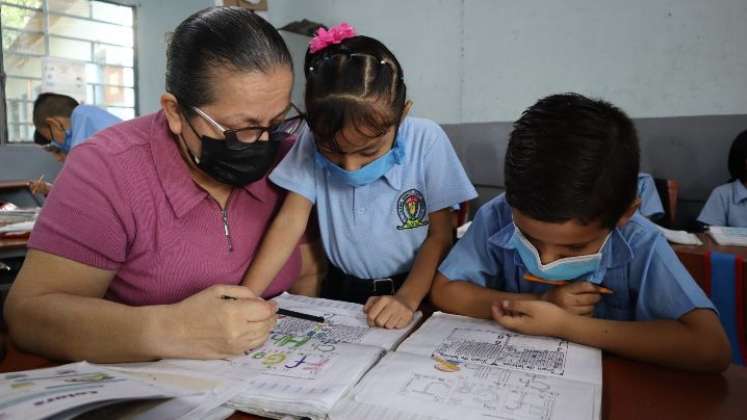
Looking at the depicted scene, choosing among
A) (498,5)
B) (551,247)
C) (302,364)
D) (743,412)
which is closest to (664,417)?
(743,412)

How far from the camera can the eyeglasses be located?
965 millimetres

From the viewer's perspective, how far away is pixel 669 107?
10.3ft

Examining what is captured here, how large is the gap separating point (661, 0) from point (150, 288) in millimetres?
3350

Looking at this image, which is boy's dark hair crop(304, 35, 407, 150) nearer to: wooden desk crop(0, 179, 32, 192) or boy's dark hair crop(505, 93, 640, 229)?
boy's dark hair crop(505, 93, 640, 229)

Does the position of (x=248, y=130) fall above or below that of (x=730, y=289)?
above

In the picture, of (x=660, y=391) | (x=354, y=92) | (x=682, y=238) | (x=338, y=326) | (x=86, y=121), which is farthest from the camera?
(x=86, y=121)

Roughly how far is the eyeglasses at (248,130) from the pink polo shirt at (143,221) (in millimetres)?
115

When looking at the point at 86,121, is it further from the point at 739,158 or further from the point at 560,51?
the point at 739,158

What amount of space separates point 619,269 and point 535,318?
22 centimetres

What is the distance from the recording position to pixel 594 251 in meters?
0.93

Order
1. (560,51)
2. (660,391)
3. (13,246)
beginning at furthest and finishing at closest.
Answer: (560,51)
(13,246)
(660,391)

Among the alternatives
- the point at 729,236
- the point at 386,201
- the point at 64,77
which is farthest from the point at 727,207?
the point at 64,77

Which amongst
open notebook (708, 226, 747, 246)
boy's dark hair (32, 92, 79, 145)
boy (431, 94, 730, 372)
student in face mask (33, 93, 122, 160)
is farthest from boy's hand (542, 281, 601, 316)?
boy's dark hair (32, 92, 79, 145)

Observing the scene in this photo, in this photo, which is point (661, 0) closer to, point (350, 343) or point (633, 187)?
point (633, 187)
